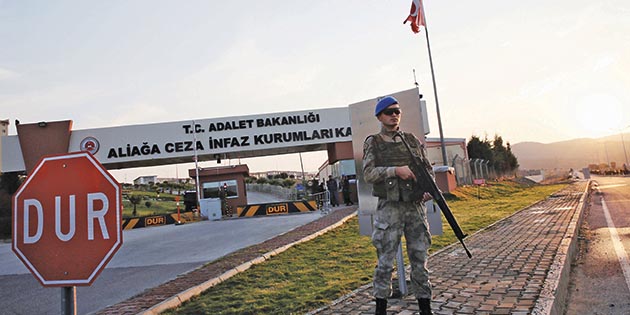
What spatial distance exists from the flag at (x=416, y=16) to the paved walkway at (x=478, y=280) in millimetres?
15196

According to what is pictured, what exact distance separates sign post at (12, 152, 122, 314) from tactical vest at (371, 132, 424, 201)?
193 centimetres

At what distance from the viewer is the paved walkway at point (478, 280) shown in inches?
145

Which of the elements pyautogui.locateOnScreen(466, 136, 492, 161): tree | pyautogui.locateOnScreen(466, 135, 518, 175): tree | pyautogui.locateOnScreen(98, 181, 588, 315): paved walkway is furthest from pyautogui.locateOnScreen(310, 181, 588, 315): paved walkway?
pyautogui.locateOnScreen(466, 136, 492, 161): tree

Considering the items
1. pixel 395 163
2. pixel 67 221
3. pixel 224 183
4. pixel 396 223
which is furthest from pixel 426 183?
pixel 224 183

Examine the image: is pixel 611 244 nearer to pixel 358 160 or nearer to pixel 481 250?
pixel 481 250

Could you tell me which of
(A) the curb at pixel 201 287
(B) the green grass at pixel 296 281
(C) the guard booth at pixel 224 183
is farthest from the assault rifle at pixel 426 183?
(C) the guard booth at pixel 224 183

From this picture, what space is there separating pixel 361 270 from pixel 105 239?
388 centimetres

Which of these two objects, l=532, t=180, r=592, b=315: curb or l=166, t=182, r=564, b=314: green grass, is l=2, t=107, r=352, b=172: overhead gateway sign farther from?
l=532, t=180, r=592, b=315: curb

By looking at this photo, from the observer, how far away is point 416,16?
2094 centimetres

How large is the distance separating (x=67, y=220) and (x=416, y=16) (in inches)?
831

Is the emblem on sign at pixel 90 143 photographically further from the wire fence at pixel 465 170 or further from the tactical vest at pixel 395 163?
the wire fence at pixel 465 170

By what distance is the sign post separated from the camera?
2326 mm

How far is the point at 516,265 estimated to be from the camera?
517cm

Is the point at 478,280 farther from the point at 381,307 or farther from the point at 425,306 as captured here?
the point at 381,307
